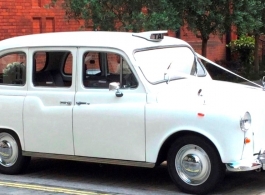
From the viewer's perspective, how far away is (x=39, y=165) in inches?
363

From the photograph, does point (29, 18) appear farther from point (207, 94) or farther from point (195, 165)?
point (195, 165)

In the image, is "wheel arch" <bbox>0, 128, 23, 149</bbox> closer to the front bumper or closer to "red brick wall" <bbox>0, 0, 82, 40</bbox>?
the front bumper

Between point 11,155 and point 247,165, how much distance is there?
3.34 metres

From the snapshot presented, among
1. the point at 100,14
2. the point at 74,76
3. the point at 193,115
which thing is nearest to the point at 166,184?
the point at 193,115

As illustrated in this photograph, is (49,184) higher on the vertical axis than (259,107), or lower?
lower

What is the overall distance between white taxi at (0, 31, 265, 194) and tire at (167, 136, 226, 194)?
12 mm

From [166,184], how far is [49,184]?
4.99 feet

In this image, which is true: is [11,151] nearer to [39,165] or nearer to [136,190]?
[39,165]

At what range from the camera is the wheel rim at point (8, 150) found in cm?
842

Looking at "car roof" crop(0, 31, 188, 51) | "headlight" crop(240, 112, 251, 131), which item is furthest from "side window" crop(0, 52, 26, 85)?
"headlight" crop(240, 112, 251, 131)

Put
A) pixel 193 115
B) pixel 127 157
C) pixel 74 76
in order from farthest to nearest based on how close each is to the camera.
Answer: pixel 74 76
pixel 127 157
pixel 193 115

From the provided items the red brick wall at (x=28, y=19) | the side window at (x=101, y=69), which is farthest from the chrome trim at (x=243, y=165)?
the red brick wall at (x=28, y=19)

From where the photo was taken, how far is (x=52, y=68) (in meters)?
8.49

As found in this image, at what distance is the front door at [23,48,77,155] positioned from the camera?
791cm
